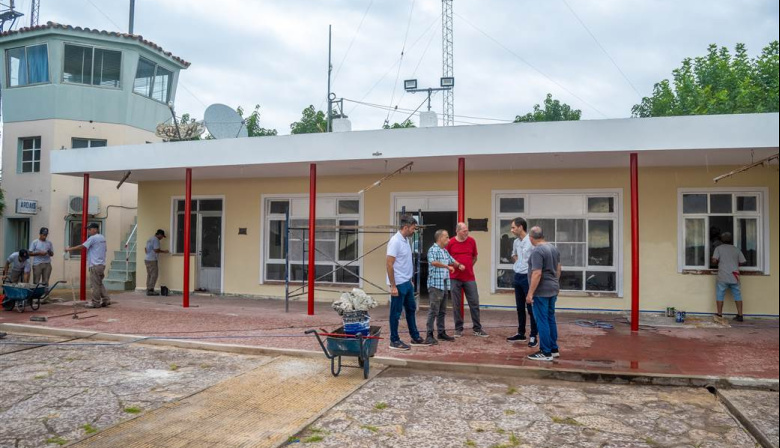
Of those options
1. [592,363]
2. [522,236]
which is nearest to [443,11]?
[522,236]

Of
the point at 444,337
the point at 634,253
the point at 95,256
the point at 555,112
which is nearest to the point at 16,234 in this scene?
the point at 95,256

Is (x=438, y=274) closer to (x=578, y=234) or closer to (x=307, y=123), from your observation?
(x=578, y=234)

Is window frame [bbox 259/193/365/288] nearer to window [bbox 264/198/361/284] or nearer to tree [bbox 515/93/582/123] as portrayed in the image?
Result: window [bbox 264/198/361/284]

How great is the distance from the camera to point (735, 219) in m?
9.97

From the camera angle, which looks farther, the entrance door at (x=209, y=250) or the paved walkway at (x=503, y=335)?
the entrance door at (x=209, y=250)

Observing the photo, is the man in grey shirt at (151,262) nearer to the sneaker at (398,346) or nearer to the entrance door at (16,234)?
the entrance door at (16,234)

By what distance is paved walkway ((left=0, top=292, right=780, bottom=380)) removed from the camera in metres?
6.22

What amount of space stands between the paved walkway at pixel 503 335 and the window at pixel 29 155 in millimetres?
7773

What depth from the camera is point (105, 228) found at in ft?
55.0

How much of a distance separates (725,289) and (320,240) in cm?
817

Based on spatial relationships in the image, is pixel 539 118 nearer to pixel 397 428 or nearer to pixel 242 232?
pixel 242 232

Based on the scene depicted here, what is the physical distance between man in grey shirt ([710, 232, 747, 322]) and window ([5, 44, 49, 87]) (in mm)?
18886

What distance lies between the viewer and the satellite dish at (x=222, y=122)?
41.0 feet

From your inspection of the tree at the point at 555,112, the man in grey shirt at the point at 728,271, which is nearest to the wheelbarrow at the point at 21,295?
the man in grey shirt at the point at 728,271
